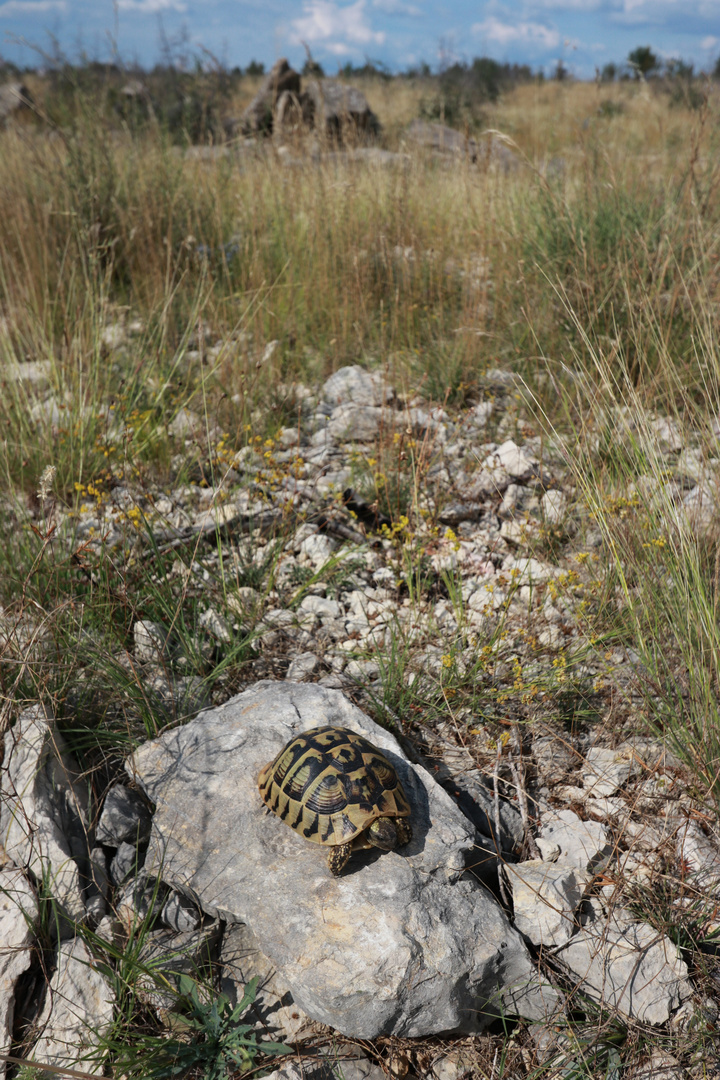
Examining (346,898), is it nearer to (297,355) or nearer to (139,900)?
(139,900)

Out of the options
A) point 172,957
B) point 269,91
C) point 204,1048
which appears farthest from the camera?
point 269,91

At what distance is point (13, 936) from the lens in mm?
1818

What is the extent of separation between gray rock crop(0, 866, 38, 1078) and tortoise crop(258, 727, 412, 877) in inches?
29.8

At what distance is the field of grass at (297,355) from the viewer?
2232mm

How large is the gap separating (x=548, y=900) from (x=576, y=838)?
225 millimetres

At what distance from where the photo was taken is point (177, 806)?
6.61 feet

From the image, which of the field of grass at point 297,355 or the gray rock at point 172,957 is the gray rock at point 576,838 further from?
the gray rock at point 172,957

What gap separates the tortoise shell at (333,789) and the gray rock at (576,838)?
515mm

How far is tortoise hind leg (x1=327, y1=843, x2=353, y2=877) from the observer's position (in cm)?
172

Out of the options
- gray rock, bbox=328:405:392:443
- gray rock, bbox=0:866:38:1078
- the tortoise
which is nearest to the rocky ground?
gray rock, bbox=0:866:38:1078

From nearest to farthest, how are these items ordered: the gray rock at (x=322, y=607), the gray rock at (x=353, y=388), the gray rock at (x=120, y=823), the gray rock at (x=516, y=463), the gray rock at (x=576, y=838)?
the gray rock at (x=576, y=838)
the gray rock at (x=120, y=823)
the gray rock at (x=322, y=607)
the gray rock at (x=516, y=463)
the gray rock at (x=353, y=388)

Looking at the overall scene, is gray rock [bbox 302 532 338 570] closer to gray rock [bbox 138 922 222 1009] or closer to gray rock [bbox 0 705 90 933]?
gray rock [bbox 0 705 90 933]

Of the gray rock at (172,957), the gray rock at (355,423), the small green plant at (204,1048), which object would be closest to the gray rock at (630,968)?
the small green plant at (204,1048)

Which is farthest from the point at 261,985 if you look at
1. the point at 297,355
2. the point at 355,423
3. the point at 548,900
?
the point at 297,355
